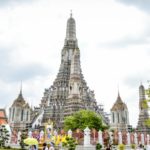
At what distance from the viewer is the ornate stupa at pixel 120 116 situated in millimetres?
81250

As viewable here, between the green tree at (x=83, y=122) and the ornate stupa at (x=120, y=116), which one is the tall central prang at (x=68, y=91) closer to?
the ornate stupa at (x=120, y=116)

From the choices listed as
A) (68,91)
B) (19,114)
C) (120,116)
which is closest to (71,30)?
(68,91)

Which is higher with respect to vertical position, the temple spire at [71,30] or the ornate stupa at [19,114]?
the temple spire at [71,30]

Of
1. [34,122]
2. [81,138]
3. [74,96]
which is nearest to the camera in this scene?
[81,138]

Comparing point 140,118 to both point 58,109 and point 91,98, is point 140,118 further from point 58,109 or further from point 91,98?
point 58,109

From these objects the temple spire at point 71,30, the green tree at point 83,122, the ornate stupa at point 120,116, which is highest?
the temple spire at point 71,30

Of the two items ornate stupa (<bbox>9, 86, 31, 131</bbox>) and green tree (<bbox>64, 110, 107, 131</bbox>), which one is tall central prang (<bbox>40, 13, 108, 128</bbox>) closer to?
ornate stupa (<bbox>9, 86, 31, 131</bbox>)

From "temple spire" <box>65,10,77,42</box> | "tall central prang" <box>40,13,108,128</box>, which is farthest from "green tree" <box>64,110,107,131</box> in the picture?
"temple spire" <box>65,10,77,42</box>

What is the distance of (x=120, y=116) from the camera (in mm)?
81812

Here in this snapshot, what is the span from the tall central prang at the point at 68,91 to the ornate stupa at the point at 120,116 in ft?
15.2

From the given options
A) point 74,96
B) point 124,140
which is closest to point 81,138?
point 124,140

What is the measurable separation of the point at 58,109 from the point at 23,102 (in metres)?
12.9

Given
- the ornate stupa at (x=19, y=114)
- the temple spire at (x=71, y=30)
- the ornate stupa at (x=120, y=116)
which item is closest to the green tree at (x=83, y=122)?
the ornate stupa at (x=120, y=116)

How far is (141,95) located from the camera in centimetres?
8656
